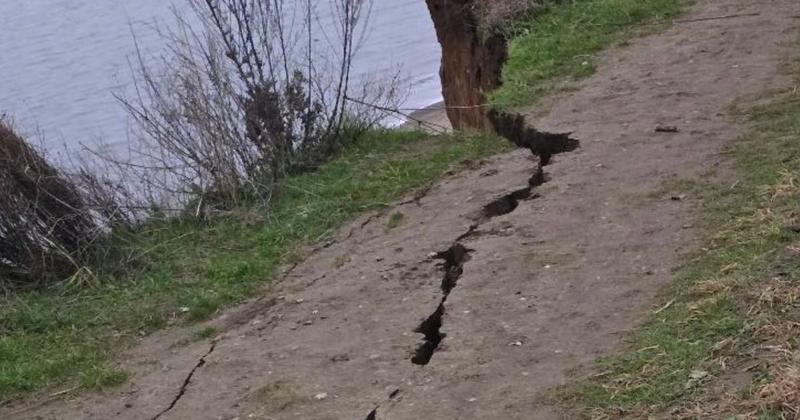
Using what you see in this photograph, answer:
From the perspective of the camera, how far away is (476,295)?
517 cm

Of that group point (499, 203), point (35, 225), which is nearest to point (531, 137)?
point (499, 203)

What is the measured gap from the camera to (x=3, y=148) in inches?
282

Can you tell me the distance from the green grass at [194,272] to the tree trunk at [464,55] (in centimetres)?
184

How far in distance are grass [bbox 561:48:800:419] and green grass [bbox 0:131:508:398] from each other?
230cm

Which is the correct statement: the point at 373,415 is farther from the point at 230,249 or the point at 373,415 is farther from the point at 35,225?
the point at 35,225

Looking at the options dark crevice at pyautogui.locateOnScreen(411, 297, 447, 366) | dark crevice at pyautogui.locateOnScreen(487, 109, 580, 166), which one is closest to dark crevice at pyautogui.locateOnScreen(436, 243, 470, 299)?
dark crevice at pyautogui.locateOnScreen(411, 297, 447, 366)

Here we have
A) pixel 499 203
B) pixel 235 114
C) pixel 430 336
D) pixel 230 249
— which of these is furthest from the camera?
pixel 235 114

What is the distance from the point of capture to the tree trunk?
10133mm

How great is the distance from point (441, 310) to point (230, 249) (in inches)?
85.5

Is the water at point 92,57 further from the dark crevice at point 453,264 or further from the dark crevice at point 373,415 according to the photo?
the dark crevice at point 373,415

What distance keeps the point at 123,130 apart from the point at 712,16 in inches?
326

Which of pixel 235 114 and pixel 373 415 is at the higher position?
pixel 235 114

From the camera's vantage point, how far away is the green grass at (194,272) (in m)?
5.76

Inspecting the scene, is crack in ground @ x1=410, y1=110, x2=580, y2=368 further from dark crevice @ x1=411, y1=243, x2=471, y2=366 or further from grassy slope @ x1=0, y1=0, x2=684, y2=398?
grassy slope @ x1=0, y1=0, x2=684, y2=398
